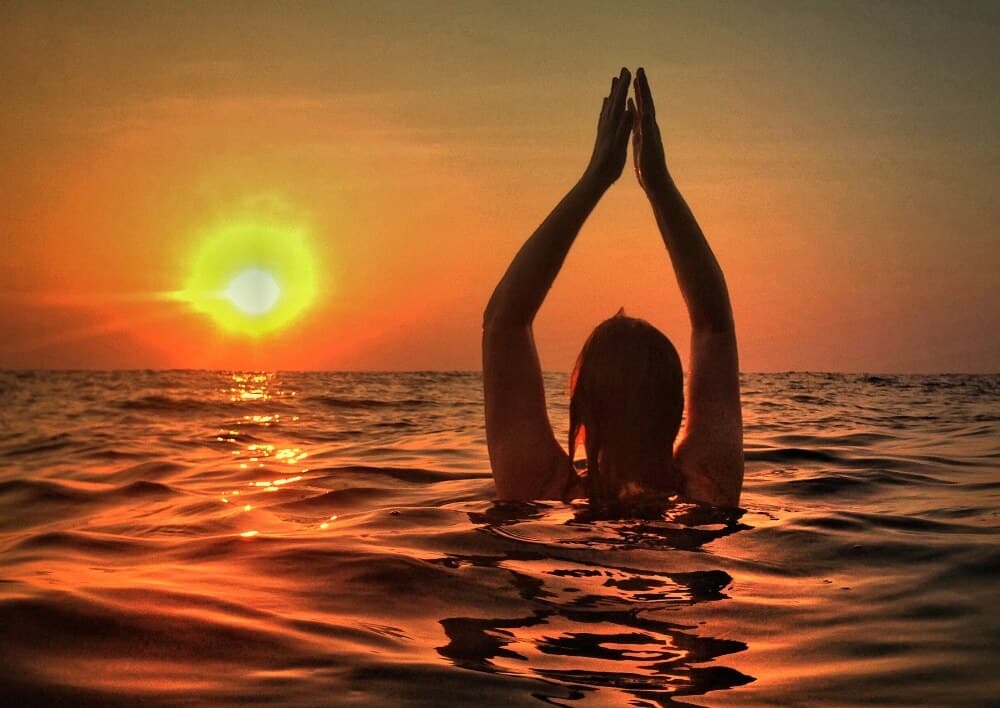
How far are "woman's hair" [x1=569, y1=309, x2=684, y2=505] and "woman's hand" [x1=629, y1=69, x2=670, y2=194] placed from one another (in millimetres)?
757

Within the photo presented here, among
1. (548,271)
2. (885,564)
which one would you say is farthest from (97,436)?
(885,564)

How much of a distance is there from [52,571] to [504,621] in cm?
184

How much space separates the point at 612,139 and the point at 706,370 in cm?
118

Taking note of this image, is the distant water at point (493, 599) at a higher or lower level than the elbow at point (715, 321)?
lower

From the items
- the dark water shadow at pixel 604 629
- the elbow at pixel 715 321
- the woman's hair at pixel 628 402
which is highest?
the elbow at pixel 715 321

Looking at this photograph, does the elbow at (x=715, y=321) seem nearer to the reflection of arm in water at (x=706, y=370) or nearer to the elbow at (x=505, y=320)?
the reflection of arm in water at (x=706, y=370)

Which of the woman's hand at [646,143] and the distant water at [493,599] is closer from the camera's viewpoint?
the distant water at [493,599]

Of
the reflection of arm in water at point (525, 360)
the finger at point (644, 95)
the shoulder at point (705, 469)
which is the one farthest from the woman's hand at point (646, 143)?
the shoulder at point (705, 469)

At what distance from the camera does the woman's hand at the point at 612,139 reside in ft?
14.5

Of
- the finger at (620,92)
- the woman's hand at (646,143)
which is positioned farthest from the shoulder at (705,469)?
the finger at (620,92)

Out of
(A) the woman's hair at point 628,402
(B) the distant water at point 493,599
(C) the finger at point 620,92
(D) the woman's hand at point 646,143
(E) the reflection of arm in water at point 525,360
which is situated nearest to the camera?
(B) the distant water at point 493,599

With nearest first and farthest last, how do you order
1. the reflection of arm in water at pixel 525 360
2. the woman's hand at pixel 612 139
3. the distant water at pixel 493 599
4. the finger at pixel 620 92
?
1. the distant water at pixel 493 599
2. the reflection of arm in water at pixel 525 360
3. the woman's hand at pixel 612 139
4. the finger at pixel 620 92

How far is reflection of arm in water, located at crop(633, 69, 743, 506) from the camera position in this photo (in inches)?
168

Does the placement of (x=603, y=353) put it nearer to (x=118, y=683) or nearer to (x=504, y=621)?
(x=504, y=621)
